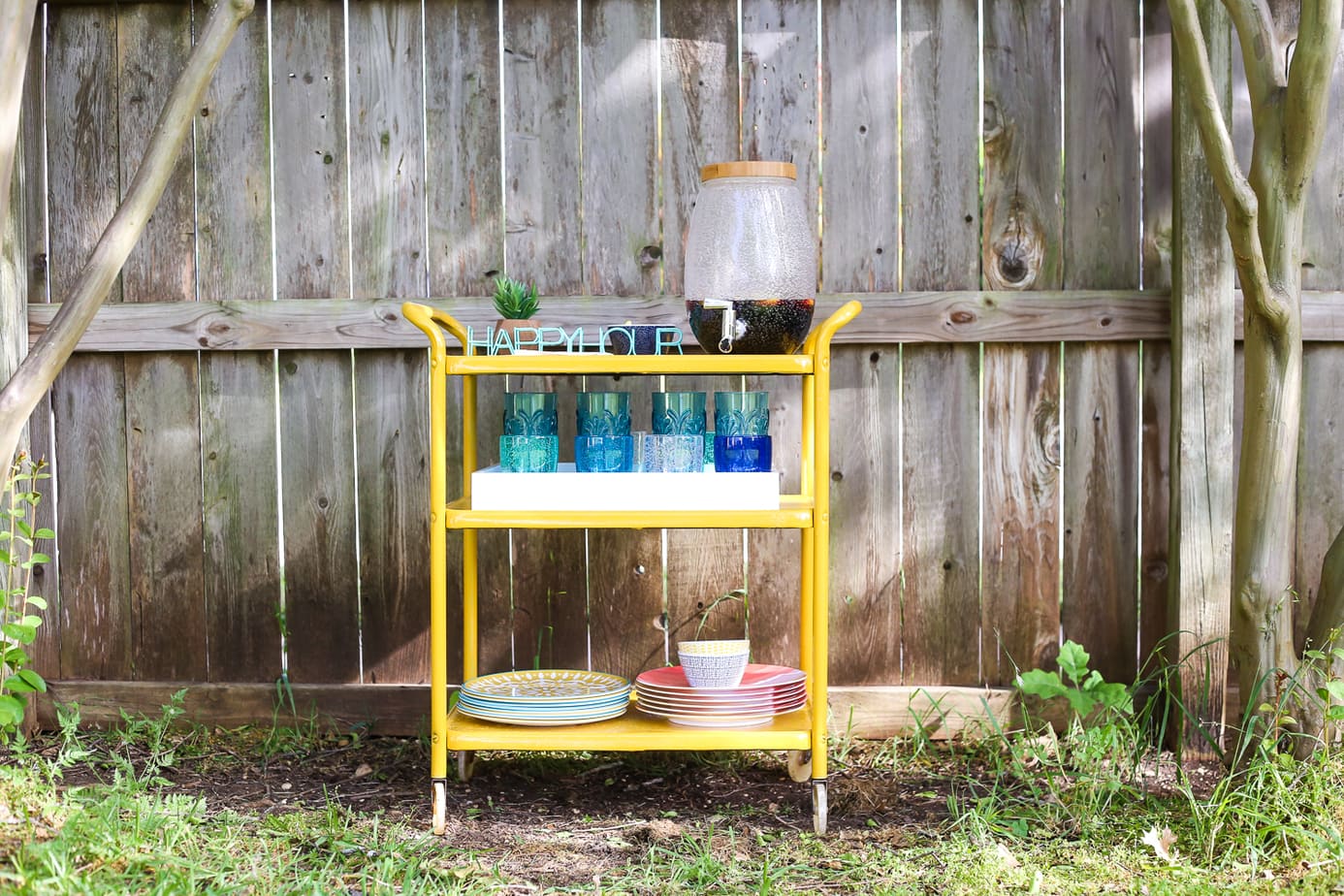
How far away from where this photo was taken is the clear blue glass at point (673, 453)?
2.57 meters

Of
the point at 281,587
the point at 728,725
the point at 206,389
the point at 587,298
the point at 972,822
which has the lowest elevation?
the point at 972,822

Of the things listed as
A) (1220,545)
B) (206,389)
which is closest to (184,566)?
(206,389)

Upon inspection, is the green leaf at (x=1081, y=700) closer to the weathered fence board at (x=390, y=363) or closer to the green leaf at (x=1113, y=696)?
the green leaf at (x=1113, y=696)

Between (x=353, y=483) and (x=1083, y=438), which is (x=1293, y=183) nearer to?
(x=1083, y=438)

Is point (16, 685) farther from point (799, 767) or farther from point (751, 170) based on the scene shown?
point (751, 170)

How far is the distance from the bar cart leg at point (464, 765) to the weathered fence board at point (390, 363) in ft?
1.20

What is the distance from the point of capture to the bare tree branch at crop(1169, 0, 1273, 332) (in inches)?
97.5

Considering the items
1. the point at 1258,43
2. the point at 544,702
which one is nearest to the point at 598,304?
the point at 544,702

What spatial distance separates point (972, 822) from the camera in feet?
8.22

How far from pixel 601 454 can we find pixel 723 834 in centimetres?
85

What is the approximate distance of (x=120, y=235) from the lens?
250 cm

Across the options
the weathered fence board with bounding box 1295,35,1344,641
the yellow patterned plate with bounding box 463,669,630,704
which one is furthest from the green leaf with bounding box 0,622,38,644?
the weathered fence board with bounding box 1295,35,1344,641

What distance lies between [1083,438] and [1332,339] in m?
0.64

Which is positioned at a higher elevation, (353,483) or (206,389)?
(206,389)
